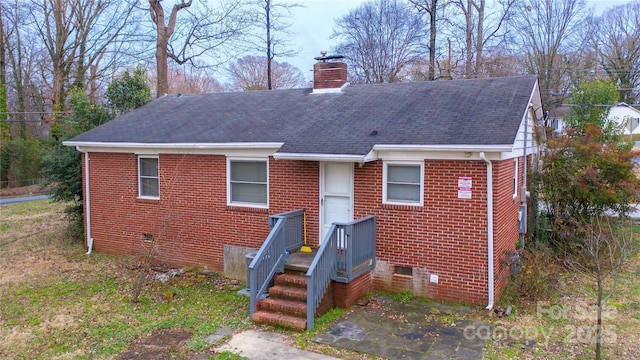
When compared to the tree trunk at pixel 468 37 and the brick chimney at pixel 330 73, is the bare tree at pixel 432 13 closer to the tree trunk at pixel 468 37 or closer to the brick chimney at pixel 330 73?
the tree trunk at pixel 468 37

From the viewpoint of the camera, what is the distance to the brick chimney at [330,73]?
41.2 ft

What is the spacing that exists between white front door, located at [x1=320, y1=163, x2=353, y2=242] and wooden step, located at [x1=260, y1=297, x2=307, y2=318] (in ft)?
6.44

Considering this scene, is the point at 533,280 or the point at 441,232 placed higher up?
the point at 441,232

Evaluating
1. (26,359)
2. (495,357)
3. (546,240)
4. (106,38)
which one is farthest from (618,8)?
(26,359)

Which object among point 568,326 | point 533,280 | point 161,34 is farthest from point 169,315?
point 161,34

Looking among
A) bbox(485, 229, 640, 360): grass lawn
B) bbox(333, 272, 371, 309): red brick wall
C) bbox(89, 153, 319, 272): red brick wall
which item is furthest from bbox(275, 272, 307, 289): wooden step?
bbox(485, 229, 640, 360): grass lawn

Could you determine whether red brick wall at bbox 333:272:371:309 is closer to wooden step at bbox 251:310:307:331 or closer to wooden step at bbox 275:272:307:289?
wooden step at bbox 275:272:307:289

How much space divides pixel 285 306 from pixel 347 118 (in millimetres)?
4451

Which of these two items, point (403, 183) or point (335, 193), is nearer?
point (403, 183)

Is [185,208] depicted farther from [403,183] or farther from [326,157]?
[403,183]

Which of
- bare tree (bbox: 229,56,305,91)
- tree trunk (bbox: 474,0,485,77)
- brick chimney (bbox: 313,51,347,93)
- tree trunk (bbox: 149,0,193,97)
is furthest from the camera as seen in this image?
bare tree (bbox: 229,56,305,91)

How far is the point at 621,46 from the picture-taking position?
3588cm

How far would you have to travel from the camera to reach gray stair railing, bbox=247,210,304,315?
802cm

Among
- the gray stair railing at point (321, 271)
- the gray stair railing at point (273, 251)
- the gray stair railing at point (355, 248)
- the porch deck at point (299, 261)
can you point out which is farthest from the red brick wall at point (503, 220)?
the gray stair railing at point (273, 251)
